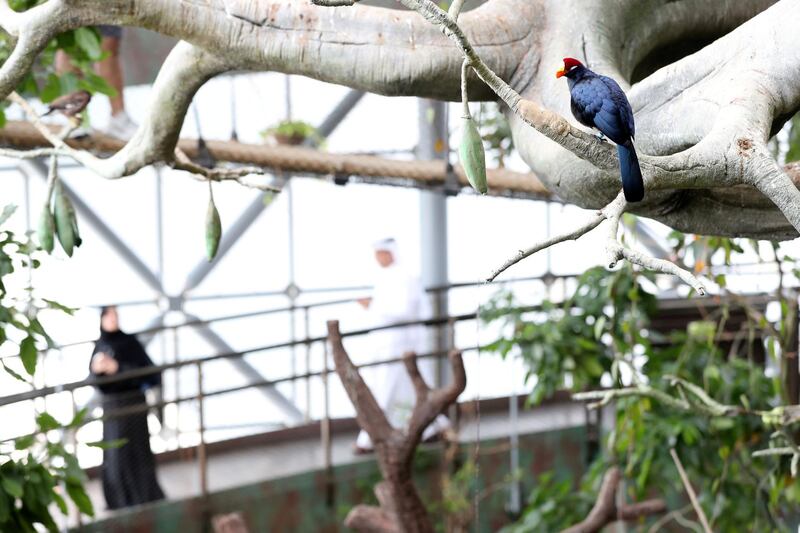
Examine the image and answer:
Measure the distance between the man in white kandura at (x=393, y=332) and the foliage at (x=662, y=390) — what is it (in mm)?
1238

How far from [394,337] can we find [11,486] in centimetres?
386

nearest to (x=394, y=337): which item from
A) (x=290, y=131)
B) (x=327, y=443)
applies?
(x=327, y=443)

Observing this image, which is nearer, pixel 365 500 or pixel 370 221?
pixel 365 500

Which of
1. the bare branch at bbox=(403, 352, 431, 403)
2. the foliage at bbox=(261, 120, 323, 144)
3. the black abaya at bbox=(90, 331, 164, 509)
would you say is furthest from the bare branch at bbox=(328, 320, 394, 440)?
the foliage at bbox=(261, 120, 323, 144)

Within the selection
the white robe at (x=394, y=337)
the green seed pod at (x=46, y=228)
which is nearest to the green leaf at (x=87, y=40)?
the green seed pod at (x=46, y=228)

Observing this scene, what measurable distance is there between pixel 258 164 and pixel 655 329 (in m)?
2.54

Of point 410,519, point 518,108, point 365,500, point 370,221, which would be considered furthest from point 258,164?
point 370,221

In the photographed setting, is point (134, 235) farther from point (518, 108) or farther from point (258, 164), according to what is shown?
point (518, 108)

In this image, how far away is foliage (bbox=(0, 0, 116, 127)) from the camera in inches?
119

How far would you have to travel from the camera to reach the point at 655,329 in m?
6.14

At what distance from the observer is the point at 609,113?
65.9 inches

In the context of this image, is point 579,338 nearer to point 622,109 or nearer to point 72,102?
point 72,102

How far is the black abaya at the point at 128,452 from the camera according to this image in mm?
5504

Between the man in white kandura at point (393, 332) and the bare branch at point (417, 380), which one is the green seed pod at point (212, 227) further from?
the man in white kandura at point (393, 332)
